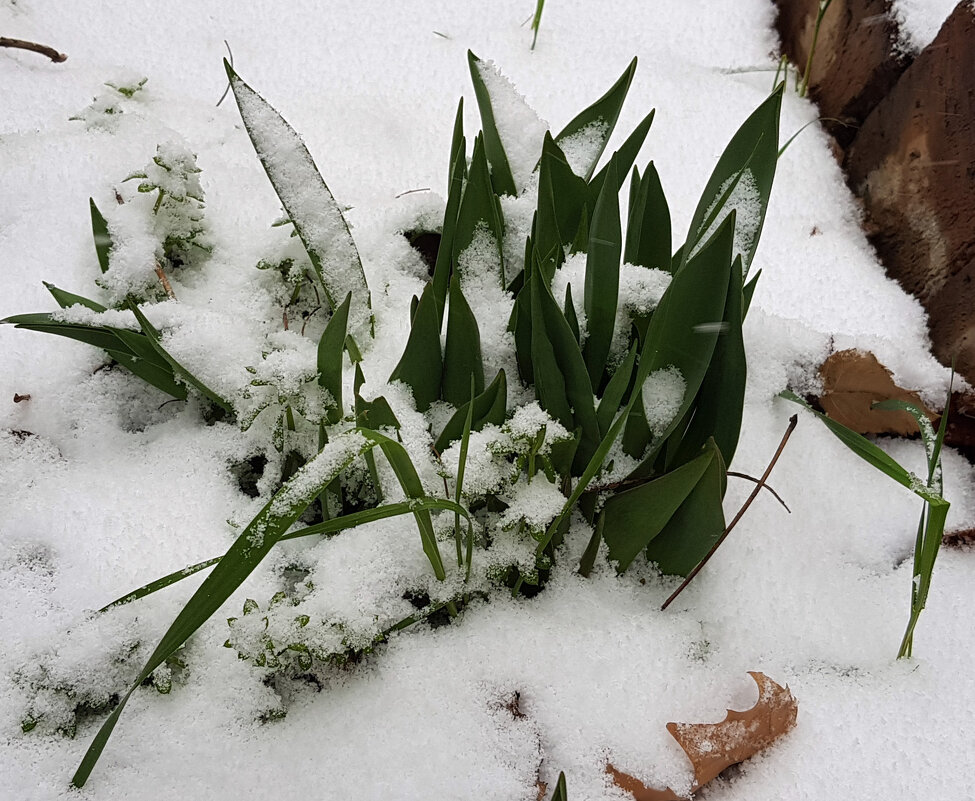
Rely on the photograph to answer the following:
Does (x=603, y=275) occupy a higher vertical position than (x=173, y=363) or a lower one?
higher

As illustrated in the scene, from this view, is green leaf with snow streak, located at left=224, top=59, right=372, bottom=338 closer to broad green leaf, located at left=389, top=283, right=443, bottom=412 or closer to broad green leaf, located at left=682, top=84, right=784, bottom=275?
broad green leaf, located at left=389, top=283, right=443, bottom=412

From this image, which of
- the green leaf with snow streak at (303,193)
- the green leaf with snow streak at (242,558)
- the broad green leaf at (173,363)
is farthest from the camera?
the green leaf with snow streak at (303,193)

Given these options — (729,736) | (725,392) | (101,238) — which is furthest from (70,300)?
(729,736)

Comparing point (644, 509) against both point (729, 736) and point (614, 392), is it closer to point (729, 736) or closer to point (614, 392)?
point (614, 392)

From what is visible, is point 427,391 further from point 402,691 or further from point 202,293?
point 202,293

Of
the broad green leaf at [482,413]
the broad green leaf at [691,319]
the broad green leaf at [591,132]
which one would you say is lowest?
the broad green leaf at [482,413]

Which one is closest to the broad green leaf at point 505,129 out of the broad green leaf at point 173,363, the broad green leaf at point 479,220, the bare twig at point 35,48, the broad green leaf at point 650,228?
the broad green leaf at point 479,220

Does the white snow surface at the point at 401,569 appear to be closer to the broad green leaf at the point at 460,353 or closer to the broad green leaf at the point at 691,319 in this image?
the broad green leaf at the point at 460,353
